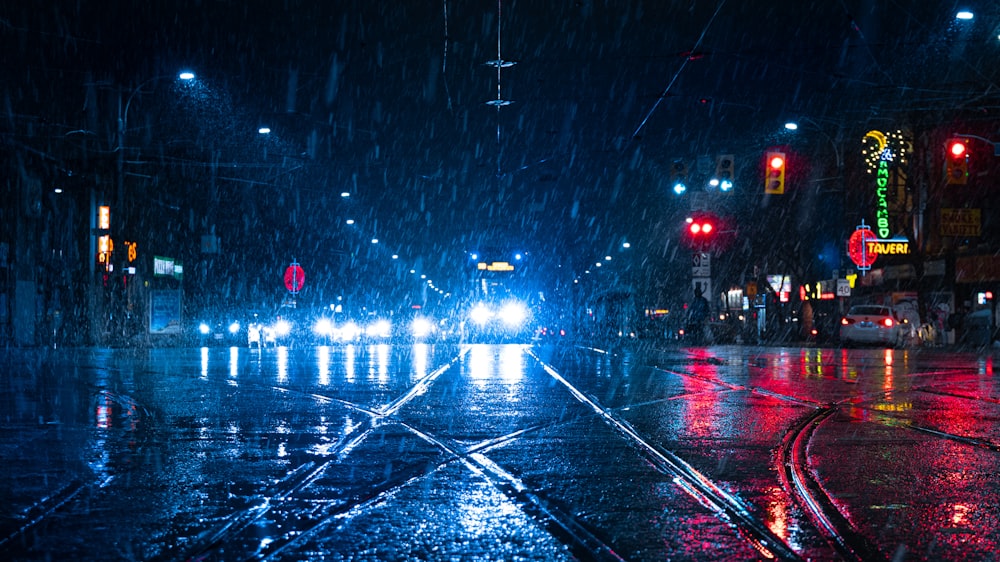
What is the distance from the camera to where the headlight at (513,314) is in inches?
1960

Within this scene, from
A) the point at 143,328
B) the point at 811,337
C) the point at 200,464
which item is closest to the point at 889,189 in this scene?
the point at 811,337

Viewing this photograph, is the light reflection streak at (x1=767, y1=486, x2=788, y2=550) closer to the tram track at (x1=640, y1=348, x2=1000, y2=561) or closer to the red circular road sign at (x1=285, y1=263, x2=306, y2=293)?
the tram track at (x1=640, y1=348, x2=1000, y2=561)

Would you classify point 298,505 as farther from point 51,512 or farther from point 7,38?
point 7,38

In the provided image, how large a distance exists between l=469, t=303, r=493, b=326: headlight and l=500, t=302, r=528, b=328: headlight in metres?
0.68

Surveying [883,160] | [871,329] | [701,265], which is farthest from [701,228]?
[883,160]

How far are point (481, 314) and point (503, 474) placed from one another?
4364cm

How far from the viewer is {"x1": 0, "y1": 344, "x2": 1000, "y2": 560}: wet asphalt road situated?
5.04 metres

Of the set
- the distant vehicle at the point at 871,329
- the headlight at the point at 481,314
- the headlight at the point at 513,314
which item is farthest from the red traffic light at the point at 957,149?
the headlight at the point at 481,314

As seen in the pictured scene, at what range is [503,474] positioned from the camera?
712cm

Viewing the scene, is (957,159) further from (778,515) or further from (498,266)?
(778,515)

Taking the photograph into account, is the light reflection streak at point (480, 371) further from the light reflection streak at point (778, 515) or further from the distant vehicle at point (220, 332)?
the distant vehicle at point (220, 332)

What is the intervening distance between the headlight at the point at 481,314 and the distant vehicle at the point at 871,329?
60.0 feet

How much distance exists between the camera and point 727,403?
12688 millimetres

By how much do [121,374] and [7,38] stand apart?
1646 cm
